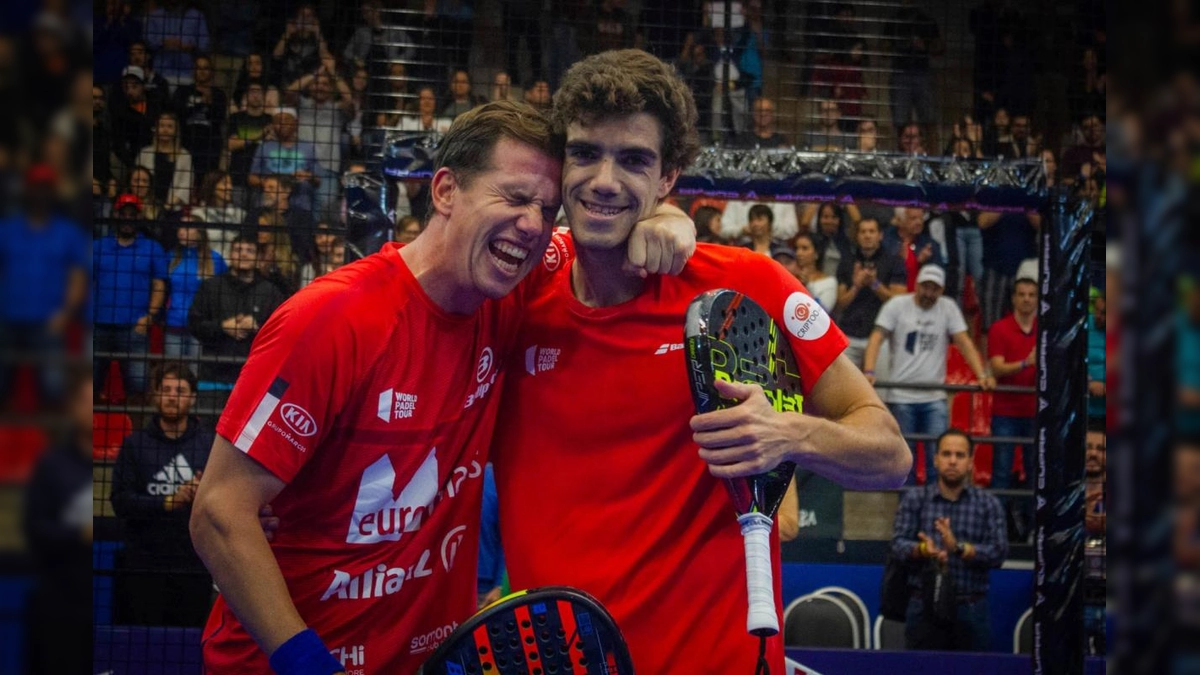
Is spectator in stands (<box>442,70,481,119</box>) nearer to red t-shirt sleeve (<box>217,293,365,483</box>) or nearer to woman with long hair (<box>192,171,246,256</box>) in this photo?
woman with long hair (<box>192,171,246,256</box>)

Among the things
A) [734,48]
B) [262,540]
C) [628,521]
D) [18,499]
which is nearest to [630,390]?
[628,521]

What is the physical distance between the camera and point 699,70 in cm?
832

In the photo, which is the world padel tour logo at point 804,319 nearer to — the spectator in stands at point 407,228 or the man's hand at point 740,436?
the man's hand at point 740,436

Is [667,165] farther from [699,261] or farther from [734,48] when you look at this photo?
[734,48]

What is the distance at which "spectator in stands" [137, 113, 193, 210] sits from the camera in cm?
669

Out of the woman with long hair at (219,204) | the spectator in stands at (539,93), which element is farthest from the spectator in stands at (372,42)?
the woman with long hair at (219,204)

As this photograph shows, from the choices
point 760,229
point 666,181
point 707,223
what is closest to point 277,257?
point 707,223

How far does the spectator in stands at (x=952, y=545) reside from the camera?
6.28 meters

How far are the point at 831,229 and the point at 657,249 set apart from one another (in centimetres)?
575

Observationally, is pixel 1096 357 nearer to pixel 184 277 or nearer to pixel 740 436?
pixel 740 436

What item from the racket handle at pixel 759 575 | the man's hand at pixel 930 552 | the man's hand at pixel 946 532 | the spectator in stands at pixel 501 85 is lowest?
the man's hand at pixel 930 552

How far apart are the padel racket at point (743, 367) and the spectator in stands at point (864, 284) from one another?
17.1ft

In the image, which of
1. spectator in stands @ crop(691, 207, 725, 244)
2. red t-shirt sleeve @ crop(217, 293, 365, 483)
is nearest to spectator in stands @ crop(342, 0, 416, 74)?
A: spectator in stands @ crop(691, 207, 725, 244)

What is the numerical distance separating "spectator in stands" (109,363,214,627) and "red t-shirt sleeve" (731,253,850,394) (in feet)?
12.4
